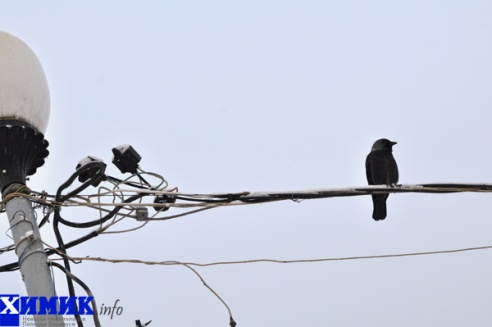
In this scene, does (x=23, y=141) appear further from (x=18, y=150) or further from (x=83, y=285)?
(x=83, y=285)

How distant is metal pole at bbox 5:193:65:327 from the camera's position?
4145 mm

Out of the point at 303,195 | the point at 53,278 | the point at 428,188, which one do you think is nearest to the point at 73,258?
the point at 53,278

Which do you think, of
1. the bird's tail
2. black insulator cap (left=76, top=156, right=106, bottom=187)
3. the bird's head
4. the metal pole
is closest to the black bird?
the bird's head

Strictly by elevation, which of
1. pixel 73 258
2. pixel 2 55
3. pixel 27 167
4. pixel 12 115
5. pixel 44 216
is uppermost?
pixel 2 55

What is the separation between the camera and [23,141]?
474cm

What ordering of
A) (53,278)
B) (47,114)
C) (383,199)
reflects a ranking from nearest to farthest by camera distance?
(53,278) < (47,114) < (383,199)

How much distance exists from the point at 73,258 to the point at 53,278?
21cm

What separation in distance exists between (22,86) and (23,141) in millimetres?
344

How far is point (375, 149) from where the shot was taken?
830cm

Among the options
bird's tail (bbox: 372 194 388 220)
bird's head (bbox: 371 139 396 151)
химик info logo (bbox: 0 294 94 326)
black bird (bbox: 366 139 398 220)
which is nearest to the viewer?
химик info logo (bbox: 0 294 94 326)

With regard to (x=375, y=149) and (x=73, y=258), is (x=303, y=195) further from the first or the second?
(x=375, y=149)

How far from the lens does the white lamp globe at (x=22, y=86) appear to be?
15.5ft

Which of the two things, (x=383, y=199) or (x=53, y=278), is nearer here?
(x=53, y=278)

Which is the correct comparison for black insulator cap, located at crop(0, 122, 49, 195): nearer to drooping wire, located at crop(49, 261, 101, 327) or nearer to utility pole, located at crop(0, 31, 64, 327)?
utility pole, located at crop(0, 31, 64, 327)
